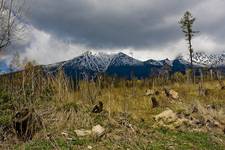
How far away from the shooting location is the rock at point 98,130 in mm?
11367

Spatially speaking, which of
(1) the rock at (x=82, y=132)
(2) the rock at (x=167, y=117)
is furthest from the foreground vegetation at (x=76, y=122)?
(2) the rock at (x=167, y=117)

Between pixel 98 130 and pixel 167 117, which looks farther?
pixel 167 117

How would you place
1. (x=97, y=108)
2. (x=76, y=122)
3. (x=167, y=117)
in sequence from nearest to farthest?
(x=76, y=122), (x=97, y=108), (x=167, y=117)

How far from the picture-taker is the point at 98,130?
11.6 metres

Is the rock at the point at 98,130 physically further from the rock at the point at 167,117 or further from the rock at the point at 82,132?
the rock at the point at 167,117

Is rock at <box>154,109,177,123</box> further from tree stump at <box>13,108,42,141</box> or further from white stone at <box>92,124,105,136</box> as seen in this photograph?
tree stump at <box>13,108,42,141</box>

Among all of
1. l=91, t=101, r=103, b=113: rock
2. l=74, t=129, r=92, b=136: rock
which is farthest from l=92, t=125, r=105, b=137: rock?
l=91, t=101, r=103, b=113: rock

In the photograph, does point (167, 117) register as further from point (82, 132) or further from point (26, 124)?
point (26, 124)

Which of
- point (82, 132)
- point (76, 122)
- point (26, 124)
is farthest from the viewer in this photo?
point (76, 122)

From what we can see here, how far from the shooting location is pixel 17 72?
14.3 metres

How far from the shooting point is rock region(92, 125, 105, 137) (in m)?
11.4

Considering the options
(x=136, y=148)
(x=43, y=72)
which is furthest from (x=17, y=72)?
(x=136, y=148)

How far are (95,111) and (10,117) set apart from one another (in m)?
2.95

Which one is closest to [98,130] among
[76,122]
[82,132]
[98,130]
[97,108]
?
[98,130]
